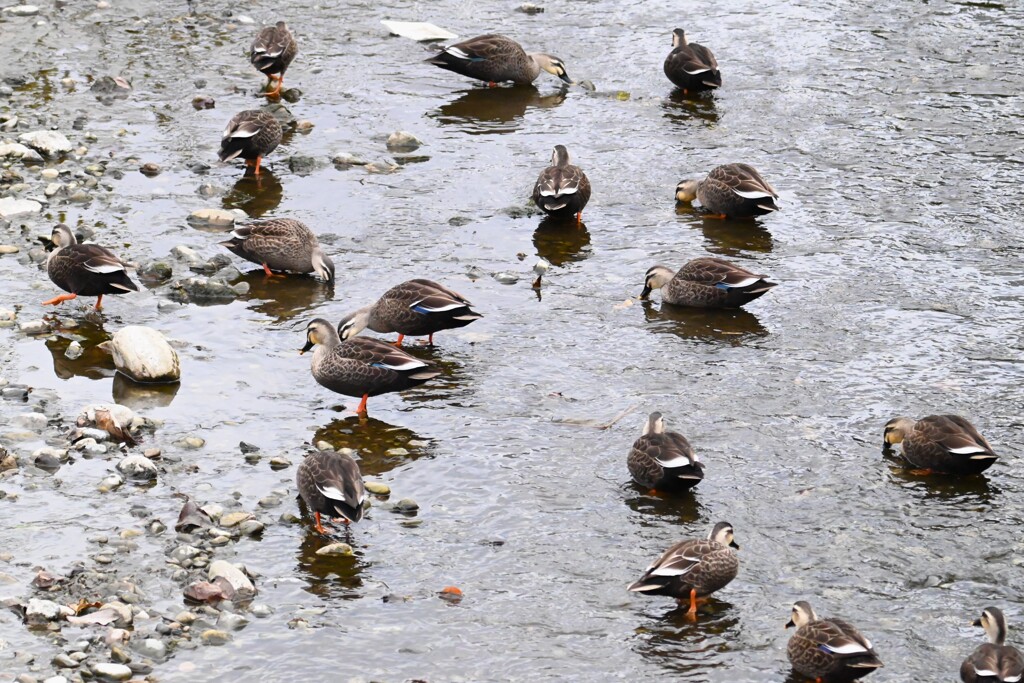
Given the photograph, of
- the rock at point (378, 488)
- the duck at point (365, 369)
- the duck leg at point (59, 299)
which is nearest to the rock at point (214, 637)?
the rock at point (378, 488)

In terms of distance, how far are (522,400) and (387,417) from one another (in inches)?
48.5

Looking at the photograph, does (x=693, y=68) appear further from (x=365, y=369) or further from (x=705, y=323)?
(x=365, y=369)

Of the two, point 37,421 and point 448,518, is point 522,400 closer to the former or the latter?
point 448,518

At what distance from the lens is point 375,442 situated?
453 inches

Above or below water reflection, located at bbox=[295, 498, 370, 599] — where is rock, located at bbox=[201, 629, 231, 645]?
above

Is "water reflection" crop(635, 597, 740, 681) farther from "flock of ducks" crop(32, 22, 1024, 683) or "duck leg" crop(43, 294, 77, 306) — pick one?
"duck leg" crop(43, 294, 77, 306)

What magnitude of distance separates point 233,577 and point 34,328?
200 inches

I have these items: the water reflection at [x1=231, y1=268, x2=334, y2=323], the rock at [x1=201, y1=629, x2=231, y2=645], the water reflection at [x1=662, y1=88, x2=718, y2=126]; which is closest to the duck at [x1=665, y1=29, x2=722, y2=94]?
the water reflection at [x1=662, y1=88, x2=718, y2=126]

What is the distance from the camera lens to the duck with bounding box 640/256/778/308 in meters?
13.5

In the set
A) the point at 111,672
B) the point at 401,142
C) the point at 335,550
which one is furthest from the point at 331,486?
the point at 401,142

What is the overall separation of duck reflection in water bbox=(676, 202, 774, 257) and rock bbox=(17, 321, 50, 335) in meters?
7.31

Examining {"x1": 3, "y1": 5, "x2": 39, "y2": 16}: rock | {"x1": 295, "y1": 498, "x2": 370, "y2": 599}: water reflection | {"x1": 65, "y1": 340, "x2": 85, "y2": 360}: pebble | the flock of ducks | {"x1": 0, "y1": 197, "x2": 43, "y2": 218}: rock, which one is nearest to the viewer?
the flock of ducks

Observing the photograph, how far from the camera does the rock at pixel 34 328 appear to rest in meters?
13.0

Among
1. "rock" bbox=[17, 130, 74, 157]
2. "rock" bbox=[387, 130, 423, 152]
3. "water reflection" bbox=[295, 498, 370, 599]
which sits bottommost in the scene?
"water reflection" bbox=[295, 498, 370, 599]
